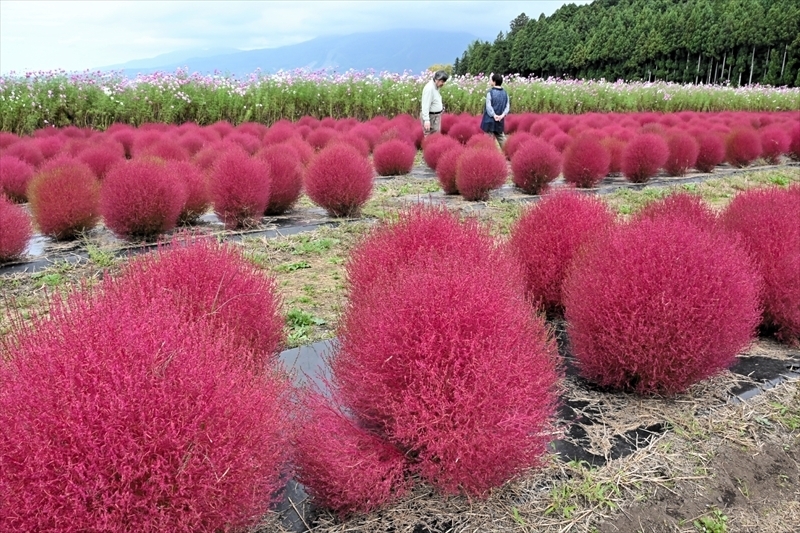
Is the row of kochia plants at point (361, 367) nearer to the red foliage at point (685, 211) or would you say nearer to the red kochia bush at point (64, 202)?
the red foliage at point (685, 211)

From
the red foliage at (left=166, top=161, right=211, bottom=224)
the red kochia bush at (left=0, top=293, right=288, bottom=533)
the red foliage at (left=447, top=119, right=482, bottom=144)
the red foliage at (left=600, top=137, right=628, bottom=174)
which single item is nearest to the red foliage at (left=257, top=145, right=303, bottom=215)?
the red foliage at (left=166, top=161, right=211, bottom=224)

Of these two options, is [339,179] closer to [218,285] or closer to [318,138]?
[218,285]

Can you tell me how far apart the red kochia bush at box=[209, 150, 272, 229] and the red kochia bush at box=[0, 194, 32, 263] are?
5.32 ft

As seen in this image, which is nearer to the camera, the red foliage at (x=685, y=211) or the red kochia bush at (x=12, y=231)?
the red foliage at (x=685, y=211)

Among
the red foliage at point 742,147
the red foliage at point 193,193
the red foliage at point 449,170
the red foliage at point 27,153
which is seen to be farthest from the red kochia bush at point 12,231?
the red foliage at point 742,147

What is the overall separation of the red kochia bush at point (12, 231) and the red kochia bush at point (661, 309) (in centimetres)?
439

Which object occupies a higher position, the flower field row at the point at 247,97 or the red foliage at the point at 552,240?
the flower field row at the point at 247,97

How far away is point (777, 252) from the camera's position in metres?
3.55

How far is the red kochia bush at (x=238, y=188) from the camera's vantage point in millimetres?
5543

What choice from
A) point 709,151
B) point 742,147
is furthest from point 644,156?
point 742,147

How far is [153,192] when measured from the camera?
16.5ft

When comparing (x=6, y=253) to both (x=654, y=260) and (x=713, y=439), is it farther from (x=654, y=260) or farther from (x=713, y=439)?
(x=713, y=439)

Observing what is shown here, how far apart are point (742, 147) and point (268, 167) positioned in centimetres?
907

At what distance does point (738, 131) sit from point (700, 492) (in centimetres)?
1040
